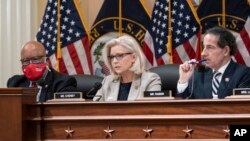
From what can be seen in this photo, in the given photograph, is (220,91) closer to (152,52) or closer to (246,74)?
(246,74)

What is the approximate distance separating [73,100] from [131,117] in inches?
14.2

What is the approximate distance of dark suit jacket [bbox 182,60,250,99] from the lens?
11.4ft

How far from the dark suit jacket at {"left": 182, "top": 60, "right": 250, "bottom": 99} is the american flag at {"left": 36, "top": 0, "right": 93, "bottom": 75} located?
183 cm

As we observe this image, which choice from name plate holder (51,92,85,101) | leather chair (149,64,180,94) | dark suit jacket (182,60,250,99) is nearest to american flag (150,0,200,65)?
leather chair (149,64,180,94)

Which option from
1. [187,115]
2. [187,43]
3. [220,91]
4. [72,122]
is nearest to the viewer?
[187,115]

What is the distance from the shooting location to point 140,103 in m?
2.74

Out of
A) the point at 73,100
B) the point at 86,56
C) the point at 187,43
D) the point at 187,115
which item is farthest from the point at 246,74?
the point at 86,56

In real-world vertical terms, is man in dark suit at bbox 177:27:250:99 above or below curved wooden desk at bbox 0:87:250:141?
above

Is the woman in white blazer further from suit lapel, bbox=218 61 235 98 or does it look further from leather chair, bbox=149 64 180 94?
suit lapel, bbox=218 61 235 98

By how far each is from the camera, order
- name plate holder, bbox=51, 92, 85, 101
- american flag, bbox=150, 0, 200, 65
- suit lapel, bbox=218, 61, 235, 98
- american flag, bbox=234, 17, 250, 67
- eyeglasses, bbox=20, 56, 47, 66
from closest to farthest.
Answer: name plate holder, bbox=51, 92, 85, 101
suit lapel, bbox=218, 61, 235, 98
eyeglasses, bbox=20, 56, 47, 66
american flag, bbox=234, 17, 250, 67
american flag, bbox=150, 0, 200, 65

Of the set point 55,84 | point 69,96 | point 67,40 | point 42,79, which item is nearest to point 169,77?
point 55,84

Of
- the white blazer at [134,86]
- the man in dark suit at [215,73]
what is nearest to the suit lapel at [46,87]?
the white blazer at [134,86]

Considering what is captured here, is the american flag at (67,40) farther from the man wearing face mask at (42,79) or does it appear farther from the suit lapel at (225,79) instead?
the suit lapel at (225,79)

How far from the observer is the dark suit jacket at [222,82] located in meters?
3.46
